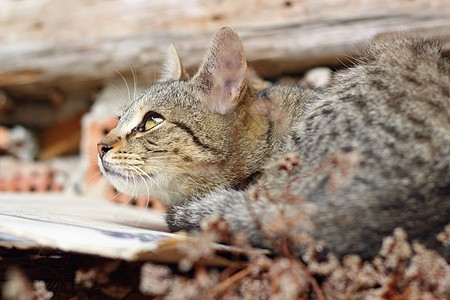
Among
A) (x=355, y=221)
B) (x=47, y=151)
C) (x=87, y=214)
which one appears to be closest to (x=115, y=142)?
(x=87, y=214)

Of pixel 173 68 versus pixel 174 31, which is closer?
pixel 173 68

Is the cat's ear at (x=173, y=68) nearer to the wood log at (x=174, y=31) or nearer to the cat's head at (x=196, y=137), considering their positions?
the cat's head at (x=196, y=137)

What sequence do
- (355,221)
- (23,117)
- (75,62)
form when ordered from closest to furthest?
(355,221), (75,62), (23,117)

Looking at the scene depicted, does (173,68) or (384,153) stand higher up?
(173,68)

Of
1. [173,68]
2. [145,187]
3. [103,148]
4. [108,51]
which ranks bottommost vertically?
[145,187]

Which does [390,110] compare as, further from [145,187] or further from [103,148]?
[103,148]

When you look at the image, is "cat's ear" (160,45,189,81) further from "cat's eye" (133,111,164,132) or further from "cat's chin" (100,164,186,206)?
"cat's chin" (100,164,186,206)

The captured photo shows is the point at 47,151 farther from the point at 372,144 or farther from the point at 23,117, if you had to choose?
the point at 372,144

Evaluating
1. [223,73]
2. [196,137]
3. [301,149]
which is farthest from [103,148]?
[301,149]
